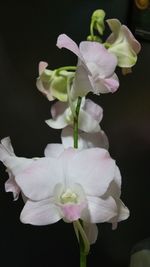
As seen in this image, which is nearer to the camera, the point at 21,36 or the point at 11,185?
the point at 11,185

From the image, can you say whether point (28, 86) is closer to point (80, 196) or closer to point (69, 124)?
point (69, 124)

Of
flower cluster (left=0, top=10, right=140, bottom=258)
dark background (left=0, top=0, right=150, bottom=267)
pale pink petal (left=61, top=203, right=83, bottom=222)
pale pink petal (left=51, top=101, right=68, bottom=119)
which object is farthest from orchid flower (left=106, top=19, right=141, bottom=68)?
dark background (left=0, top=0, right=150, bottom=267)

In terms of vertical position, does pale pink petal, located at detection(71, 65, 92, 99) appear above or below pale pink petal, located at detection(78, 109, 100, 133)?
above

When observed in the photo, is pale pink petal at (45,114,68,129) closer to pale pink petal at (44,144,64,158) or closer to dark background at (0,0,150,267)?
pale pink petal at (44,144,64,158)

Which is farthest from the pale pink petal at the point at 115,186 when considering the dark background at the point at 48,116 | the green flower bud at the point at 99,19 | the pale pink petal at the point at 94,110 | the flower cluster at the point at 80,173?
the dark background at the point at 48,116

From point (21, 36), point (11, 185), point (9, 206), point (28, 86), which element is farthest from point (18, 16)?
point (11, 185)
